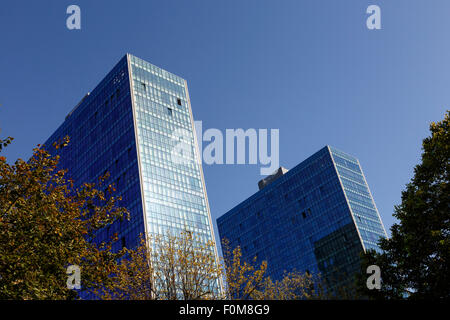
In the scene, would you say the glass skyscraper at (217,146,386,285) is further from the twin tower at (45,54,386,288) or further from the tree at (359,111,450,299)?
the tree at (359,111,450,299)

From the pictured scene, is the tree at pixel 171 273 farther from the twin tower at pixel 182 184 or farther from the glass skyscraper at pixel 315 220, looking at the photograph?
the glass skyscraper at pixel 315 220

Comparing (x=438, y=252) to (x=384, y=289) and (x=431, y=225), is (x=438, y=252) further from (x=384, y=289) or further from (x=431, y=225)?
(x=384, y=289)

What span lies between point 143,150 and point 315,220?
72009 millimetres

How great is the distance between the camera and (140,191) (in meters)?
82.7

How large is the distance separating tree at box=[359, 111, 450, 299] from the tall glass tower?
53220 millimetres

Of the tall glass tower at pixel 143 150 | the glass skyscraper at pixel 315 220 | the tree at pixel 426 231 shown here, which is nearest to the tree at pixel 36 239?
the tree at pixel 426 231

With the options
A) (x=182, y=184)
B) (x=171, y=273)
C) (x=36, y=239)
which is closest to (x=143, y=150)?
(x=182, y=184)

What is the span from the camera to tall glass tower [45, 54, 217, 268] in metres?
83.9

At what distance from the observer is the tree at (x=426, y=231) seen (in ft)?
81.8

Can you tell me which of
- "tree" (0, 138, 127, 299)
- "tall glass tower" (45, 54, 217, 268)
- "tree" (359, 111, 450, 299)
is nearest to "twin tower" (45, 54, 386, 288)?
"tall glass tower" (45, 54, 217, 268)

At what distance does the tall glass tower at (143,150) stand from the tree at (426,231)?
53.2 m
